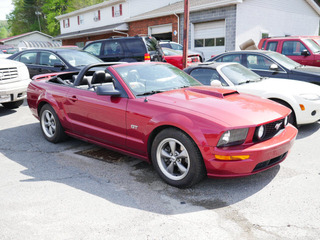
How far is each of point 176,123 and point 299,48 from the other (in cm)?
805

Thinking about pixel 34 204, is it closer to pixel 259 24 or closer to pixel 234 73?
pixel 234 73

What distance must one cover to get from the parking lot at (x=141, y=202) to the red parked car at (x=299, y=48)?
5.94 m

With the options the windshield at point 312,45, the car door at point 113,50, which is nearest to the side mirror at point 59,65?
the car door at point 113,50

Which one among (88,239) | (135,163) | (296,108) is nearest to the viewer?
(88,239)

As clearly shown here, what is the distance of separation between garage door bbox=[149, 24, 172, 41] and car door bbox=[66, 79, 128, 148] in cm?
1772

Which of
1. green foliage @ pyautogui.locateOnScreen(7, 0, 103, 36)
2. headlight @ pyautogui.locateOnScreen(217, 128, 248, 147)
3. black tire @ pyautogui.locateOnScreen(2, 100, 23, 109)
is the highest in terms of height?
green foliage @ pyautogui.locateOnScreen(7, 0, 103, 36)

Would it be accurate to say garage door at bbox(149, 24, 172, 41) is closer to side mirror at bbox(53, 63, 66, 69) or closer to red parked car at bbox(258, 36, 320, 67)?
red parked car at bbox(258, 36, 320, 67)

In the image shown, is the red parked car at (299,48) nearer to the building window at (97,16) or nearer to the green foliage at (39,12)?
the building window at (97,16)

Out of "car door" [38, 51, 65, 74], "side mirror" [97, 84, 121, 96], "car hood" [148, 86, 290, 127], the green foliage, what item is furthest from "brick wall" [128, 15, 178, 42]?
the green foliage

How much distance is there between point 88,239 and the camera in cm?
266

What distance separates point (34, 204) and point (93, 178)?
0.84 m

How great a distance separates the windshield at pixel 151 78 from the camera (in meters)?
4.21

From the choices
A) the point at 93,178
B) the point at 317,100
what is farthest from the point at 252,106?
the point at 317,100

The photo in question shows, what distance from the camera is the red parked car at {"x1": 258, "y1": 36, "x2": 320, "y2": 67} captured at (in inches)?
378
